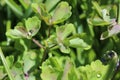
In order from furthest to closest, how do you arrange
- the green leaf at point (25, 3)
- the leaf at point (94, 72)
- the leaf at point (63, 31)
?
the green leaf at point (25, 3) < the leaf at point (63, 31) < the leaf at point (94, 72)

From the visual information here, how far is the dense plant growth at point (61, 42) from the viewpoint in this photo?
0.76 metres

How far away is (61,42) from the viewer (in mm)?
851

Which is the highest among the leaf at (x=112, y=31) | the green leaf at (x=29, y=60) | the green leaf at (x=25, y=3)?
the green leaf at (x=25, y=3)

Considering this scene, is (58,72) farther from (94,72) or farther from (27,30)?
(27,30)

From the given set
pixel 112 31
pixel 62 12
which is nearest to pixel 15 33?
pixel 62 12

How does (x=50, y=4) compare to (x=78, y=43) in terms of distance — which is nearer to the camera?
(x=78, y=43)

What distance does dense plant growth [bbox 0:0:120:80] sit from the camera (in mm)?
757

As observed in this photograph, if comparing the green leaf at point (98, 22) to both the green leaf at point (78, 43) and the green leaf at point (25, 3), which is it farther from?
the green leaf at point (25, 3)

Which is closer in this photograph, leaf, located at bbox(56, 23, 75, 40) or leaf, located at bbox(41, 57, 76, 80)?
leaf, located at bbox(41, 57, 76, 80)

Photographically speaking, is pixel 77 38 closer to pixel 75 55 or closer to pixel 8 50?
pixel 75 55

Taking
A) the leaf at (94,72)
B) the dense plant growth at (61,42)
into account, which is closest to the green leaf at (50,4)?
the dense plant growth at (61,42)

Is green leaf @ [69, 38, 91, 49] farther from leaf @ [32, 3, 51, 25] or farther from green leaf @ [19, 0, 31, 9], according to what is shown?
green leaf @ [19, 0, 31, 9]

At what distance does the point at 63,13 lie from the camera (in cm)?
88

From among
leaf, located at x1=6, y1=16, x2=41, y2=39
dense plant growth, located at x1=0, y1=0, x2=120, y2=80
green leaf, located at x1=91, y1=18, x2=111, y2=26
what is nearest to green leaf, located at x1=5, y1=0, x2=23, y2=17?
dense plant growth, located at x1=0, y1=0, x2=120, y2=80
